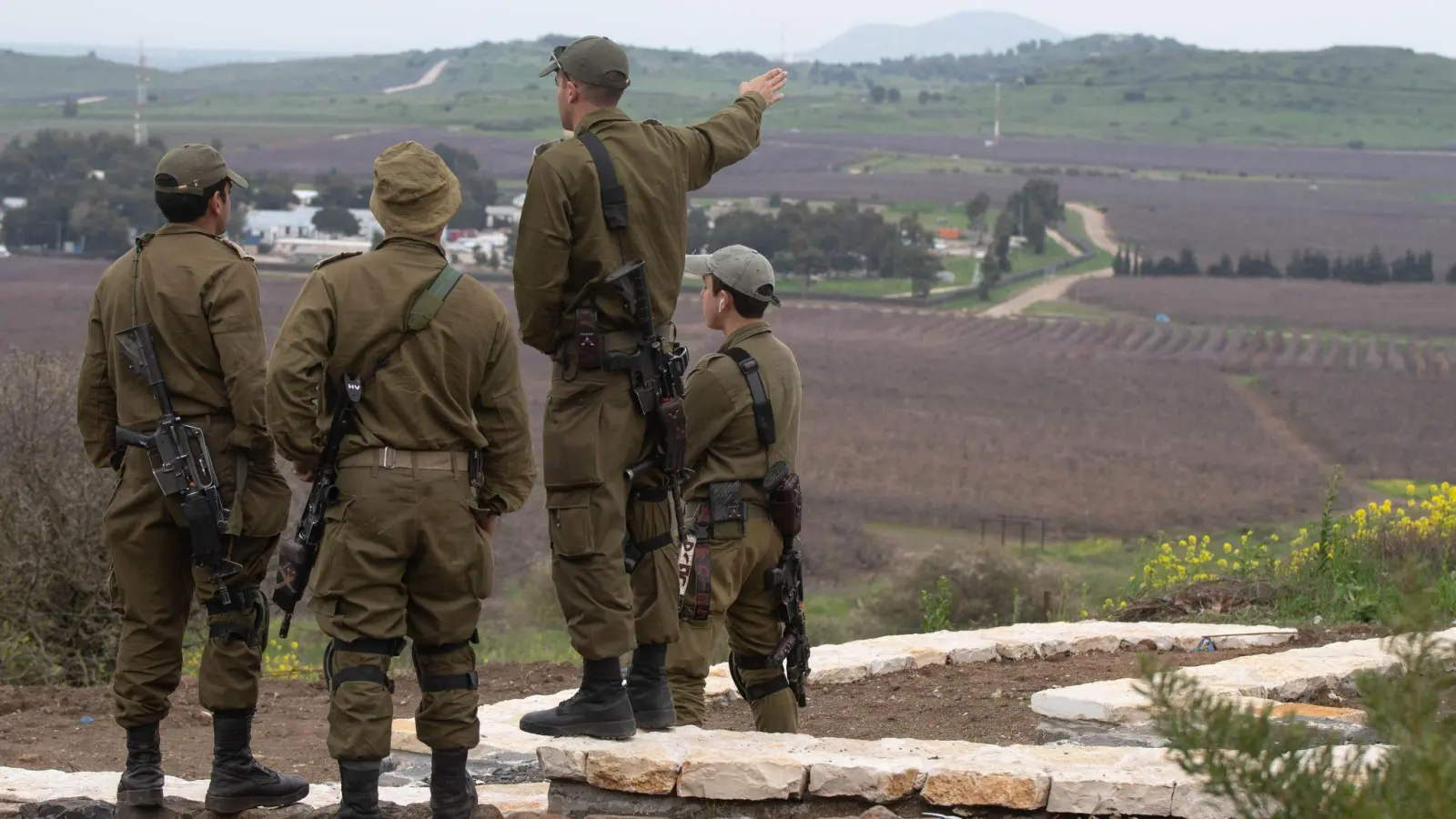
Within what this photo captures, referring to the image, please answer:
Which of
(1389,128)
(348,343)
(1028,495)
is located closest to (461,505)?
(348,343)

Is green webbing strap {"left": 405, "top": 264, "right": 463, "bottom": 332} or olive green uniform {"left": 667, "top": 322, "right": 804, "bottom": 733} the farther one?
olive green uniform {"left": 667, "top": 322, "right": 804, "bottom": 733}

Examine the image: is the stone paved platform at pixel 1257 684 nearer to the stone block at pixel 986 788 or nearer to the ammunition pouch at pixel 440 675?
the stone block at pixel 986 788

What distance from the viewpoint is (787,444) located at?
634 cm

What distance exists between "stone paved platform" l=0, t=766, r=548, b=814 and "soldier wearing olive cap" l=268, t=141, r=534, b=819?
2.05 feet

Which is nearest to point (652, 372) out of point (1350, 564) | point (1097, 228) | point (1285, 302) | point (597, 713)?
point (597, 713)

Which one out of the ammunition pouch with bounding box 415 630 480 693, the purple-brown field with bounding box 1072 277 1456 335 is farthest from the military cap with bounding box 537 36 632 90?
the purple-brown field with bounding box 1072 277 1456 335

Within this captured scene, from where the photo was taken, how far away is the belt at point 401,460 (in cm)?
497

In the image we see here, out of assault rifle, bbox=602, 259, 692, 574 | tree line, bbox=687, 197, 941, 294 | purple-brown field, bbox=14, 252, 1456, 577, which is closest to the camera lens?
assault rifle, bbox=602, 259, 692, 574

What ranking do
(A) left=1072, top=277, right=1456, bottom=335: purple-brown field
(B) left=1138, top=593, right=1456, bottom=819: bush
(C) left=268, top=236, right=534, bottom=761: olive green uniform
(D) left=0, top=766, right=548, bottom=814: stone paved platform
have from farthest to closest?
(A) left=1072, top=277, right=1456, bottom=335: purple-brown field, (D) left=0, top=766, right=548, bottom=814: stone paved platform, (C) left=268, top=236, right=534, bottom=761: olive green uniform, (B) left=1138, top=593, right=1456, bottom=819: bush

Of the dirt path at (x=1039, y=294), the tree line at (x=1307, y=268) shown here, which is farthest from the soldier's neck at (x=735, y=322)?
the tree line at (x=1307, y=268)

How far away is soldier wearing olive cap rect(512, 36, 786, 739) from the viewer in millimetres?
5398

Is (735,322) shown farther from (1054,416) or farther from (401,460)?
(1054,416)

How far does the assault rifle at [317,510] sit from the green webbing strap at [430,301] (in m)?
0.25

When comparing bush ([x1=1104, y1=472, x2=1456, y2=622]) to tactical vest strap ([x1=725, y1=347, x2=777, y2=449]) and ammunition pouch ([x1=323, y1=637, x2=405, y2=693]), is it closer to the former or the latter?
tactical vest strap ([x1=725, y1=347, x2=777, y2=449])
